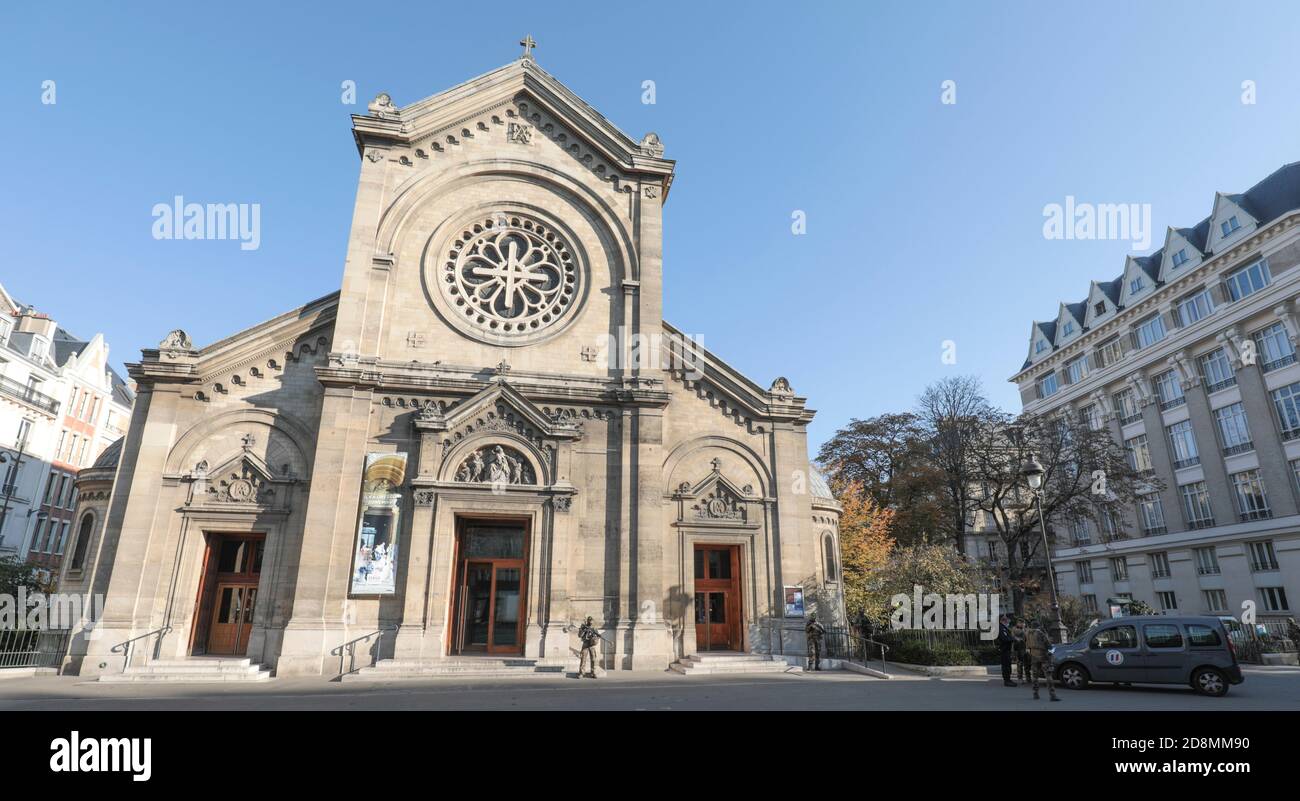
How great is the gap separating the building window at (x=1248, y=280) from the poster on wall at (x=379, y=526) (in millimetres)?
48980

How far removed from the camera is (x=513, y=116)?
26562 millimetres

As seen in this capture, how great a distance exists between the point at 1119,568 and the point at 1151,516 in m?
4.99

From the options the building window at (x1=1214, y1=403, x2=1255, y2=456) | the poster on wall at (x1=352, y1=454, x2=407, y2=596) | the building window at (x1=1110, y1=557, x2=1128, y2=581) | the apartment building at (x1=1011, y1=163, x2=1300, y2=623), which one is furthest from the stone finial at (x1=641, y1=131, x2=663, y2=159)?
the building window at (x1=1110, y1=557, x2=1128, y2=581)

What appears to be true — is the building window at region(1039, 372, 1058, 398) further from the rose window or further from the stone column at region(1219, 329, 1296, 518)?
the rose window

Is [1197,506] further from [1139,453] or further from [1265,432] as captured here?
[1265,432]

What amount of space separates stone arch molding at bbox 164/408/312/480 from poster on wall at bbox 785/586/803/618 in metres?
16.7

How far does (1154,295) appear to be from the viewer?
46250 mm

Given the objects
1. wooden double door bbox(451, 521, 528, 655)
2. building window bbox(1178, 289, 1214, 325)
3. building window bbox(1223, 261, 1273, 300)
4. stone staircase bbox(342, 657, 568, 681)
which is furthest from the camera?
building window bbox(1178, 289, 1214, 325)

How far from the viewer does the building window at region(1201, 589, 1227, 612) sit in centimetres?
4042

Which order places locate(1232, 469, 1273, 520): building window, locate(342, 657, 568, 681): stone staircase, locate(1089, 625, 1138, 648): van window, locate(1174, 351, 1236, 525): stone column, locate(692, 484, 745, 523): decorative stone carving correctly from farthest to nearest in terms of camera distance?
locate(1174, 351, 1236, 525): stone column → locate(1232, 469, 1273, 520): building window → locate(692, 484, 745, 523): decorative stone carving → locate(342, 657, 568, 681): stone staircase → locate(1089, 625, 1138, 648): van window

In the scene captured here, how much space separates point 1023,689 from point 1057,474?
21.6 metres

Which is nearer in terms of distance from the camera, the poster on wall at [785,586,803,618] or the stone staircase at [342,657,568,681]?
the stone staircase at [342,657,568,681]
